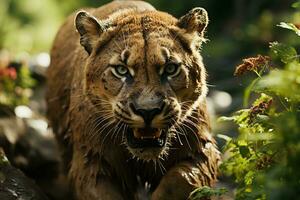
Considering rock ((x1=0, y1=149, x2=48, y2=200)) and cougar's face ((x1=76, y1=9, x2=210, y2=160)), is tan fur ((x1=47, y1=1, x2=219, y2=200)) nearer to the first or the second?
cougar's face ((x1=76, y1=9, x2=210, y2=160))

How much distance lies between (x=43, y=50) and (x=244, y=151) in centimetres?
1276

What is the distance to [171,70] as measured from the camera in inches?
299

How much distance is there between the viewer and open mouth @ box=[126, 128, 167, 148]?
289 inches

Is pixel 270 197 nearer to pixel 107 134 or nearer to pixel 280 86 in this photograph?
pixel 280 86

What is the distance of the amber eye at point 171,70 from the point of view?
24.8 ft

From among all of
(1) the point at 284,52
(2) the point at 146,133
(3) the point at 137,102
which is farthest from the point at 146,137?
(1) the point at 284,52

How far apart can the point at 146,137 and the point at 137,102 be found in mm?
416

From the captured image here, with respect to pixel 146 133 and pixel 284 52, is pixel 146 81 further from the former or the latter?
pixel 284 52

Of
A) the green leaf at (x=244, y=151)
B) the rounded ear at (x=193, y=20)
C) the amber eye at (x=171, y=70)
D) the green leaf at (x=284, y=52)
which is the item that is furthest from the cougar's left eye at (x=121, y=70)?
the green leaf at (x=284, y=52)

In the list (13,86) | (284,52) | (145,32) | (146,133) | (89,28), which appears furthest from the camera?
(13,86)

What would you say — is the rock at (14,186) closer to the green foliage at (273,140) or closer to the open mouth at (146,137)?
the open mouth at (146,137)

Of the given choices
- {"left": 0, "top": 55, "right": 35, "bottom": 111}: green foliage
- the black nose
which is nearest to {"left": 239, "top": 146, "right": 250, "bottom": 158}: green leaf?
the black nose

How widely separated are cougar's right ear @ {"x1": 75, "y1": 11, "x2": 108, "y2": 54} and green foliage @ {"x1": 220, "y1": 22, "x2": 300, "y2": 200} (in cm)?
163

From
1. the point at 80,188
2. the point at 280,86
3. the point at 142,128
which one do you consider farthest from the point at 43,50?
the point at 280,86
